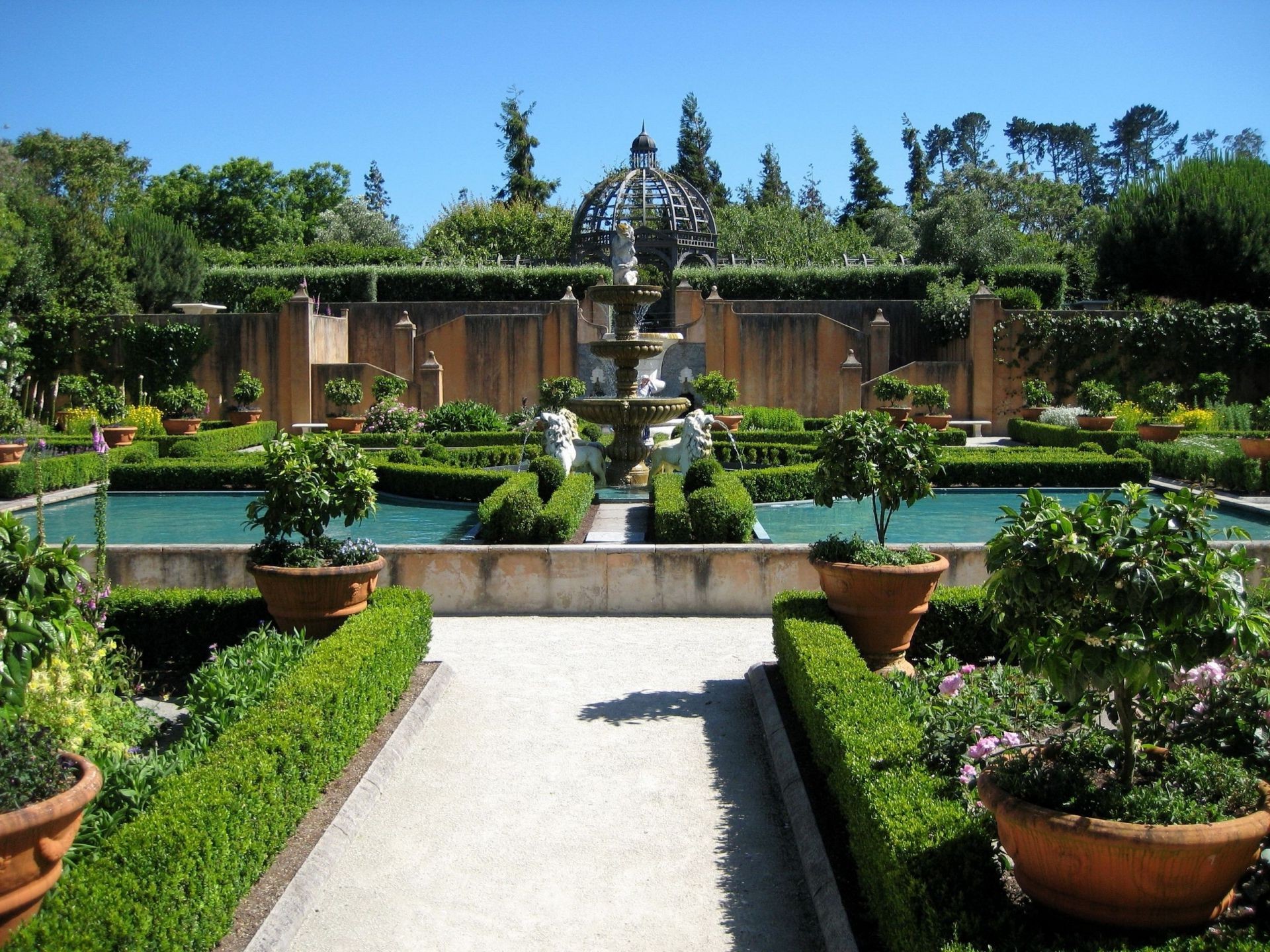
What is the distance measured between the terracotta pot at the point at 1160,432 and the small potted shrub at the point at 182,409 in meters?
17.5

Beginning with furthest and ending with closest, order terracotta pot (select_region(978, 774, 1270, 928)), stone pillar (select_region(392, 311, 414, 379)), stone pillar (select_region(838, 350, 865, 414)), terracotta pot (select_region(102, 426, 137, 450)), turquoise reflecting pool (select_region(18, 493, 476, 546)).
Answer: stone pillar (select_region(392, 311, 414, 379)) → stone pillar (select_region(838, 350, 865, 414)) → terracotta pot (select_region(102, 426, 137, 450)) → turquoise reflecting pool (select_region(18, 493, 476, 546)) → terracotta pot (select_region(978, 774, 1270, 928))

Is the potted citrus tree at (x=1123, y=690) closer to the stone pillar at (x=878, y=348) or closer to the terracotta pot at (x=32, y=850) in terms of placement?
the terracotta pot at (x=32, y=850)

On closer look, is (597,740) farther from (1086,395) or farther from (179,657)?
(1086,395)

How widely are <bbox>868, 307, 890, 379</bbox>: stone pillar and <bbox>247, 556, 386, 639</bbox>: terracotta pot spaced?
73.2ft

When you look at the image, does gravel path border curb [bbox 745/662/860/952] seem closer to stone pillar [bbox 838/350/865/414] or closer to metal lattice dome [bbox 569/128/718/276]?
stone pillar [bbox 838/350/865/414]

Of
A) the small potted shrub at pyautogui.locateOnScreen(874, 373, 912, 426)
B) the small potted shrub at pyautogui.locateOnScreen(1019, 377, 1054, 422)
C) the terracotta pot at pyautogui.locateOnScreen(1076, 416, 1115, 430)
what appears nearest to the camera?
the terracotta pot at pyautogui.locateOnScreen(1076, 416, 1115, 430)

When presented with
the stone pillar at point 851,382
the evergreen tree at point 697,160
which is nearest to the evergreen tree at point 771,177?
the evergreen tree at point 697,160

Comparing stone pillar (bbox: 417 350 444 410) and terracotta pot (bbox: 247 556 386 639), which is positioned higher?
stone pillar (bbox: 417 350 444 410)

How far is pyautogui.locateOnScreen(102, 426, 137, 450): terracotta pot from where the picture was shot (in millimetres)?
18844

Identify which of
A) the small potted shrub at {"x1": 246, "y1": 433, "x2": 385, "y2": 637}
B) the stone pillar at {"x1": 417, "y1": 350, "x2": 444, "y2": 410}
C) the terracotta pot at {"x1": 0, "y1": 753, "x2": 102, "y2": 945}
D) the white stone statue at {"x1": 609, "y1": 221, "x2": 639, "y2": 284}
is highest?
the white stone statue at {"x1": 609, "y1": 221, "x2": 639, "y2": 284}

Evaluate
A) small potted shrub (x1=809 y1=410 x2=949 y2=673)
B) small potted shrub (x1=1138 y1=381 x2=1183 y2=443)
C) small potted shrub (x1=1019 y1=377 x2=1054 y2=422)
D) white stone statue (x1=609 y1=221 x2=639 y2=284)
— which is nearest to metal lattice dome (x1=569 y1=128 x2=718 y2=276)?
small potted shrub (x1=1019 y1=377 x2=1054 y2=422)

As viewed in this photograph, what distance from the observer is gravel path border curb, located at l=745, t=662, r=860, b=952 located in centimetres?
382

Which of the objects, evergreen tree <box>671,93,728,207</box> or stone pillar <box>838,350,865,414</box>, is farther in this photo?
evergreen tree <box>671,93,728,207</box>

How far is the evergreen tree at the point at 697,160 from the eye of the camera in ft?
180
